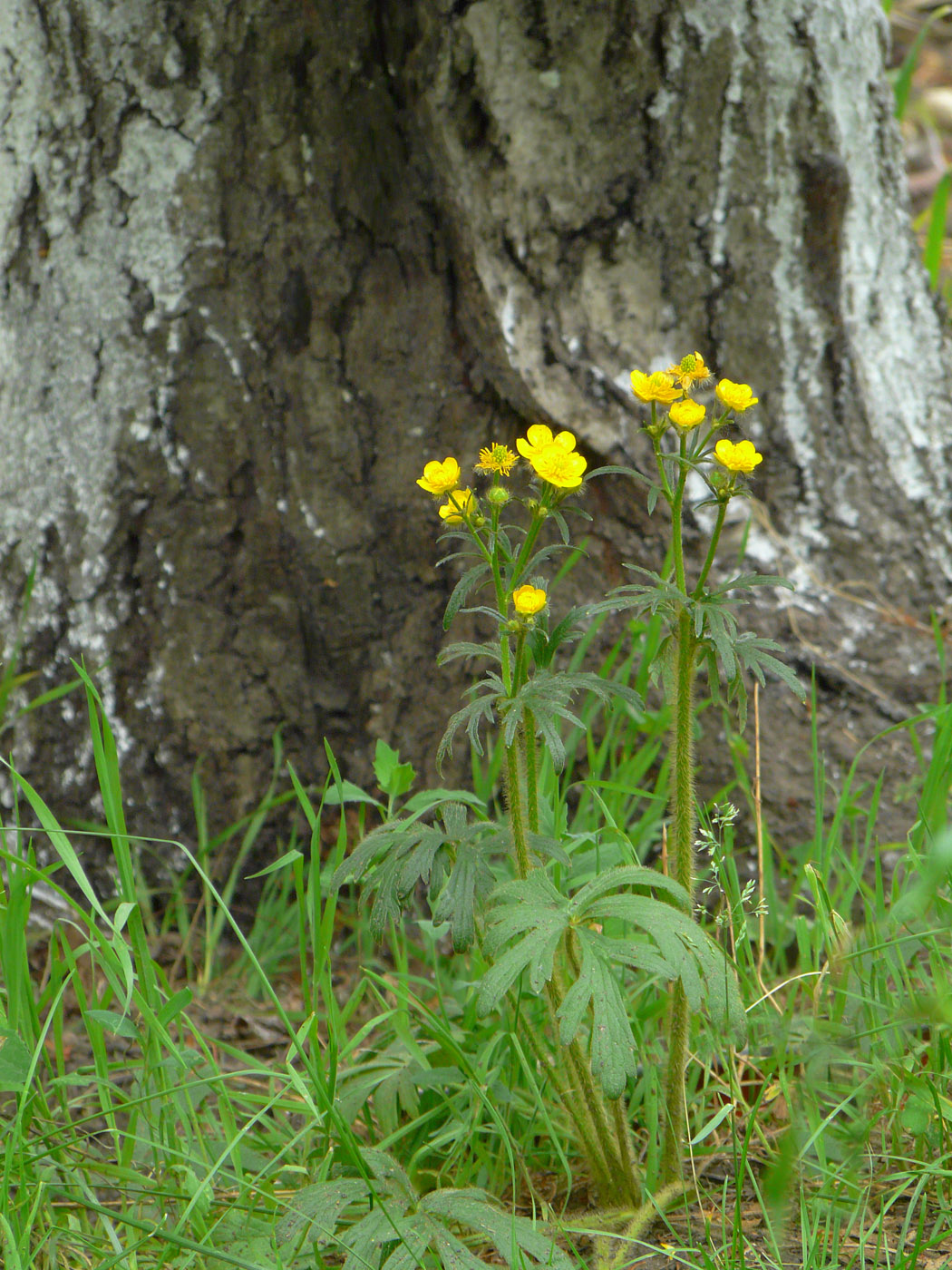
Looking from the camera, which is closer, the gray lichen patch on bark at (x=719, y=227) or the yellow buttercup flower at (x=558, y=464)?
the yellow buttercup flower at (x=558, y=464)

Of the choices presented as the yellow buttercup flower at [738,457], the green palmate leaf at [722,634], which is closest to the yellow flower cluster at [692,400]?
the yellow buttercup flower at [738,457]

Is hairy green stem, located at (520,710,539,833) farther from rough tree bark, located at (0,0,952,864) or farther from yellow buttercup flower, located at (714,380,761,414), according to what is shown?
rough tree bark, located at (0,0,952,864)

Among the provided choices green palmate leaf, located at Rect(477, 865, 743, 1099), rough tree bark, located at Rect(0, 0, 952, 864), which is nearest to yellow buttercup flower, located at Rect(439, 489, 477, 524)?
green palmate leaf, located at Rect(477, 865, 743, 1099)

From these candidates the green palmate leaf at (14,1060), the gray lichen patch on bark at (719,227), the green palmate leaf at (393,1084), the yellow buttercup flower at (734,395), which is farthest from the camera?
the gray lichen patch on bark at (719,227)

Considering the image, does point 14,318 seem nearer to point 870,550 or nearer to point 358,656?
point 358,656

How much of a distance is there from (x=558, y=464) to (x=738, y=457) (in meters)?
0.18

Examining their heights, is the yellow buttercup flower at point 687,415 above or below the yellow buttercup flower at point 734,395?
below

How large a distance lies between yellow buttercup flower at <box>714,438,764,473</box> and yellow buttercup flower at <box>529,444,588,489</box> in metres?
0.14

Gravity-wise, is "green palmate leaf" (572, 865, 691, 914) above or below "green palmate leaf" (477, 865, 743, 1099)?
above

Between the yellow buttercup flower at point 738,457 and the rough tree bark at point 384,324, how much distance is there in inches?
35.5

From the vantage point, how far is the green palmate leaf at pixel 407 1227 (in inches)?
43.0

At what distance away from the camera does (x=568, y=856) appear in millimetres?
1189

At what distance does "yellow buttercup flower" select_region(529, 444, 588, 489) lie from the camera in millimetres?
1090

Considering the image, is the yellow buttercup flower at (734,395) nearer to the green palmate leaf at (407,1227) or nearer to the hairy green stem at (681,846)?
the hairy green stem at (681,846)
